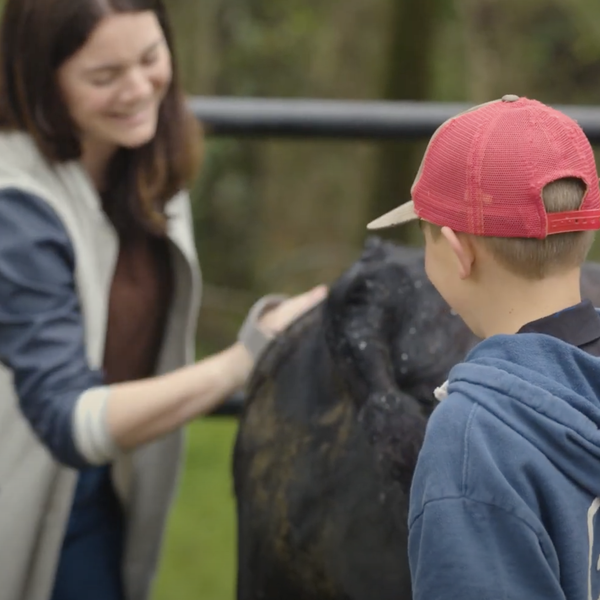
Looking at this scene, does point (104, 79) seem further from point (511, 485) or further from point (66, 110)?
point (511, 485)

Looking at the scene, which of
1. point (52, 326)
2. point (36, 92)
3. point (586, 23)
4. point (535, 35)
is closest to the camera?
point (52, 326)

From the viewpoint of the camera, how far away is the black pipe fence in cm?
219

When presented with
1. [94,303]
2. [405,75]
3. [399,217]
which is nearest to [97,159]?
[94,303]

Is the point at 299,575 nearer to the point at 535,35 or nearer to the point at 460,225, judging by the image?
the point at 460,225

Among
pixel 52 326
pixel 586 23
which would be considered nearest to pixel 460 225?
pixel 52 326

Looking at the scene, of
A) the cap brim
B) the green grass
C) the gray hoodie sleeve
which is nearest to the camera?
the cap brim

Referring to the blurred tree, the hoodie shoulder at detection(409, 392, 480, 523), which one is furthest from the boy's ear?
the blurred tree

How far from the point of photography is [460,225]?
103 centimetres

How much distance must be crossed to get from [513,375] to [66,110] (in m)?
0.95

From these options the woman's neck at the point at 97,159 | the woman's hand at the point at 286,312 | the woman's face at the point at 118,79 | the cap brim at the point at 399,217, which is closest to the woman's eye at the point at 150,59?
the woman's face at the point at 118,79

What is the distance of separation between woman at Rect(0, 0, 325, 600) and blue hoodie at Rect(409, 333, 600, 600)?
677mm

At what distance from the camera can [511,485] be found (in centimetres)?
96

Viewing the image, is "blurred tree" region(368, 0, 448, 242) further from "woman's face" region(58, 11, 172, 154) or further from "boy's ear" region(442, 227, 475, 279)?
"boy's ear" region(442, 227, 475, 279)

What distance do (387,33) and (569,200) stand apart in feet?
11.7
